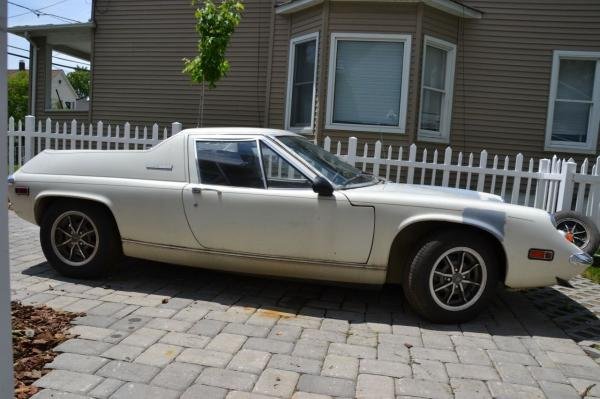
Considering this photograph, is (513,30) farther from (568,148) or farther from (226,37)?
(226,37)

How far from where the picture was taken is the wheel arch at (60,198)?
496 cm

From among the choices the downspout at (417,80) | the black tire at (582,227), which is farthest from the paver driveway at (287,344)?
the downspout at (417,80)

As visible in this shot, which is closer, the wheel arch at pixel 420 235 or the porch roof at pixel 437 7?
the wheel arch at pixel 420 235

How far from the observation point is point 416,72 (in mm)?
9562

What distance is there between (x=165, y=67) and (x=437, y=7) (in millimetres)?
5981

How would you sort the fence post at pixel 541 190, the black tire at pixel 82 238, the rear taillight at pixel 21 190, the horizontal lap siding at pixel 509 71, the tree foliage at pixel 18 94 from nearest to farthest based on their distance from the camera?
1. the black tire at pixel 82 238
2. the rear taillight at pixel 21 190
3. the fence post at pixel 541 190
4. the horizontal lap siding at pixel 509 71
5. the tree foliage at pixel 18 94

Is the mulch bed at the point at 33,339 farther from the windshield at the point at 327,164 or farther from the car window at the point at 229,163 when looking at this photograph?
the windshield at the point at 327,164

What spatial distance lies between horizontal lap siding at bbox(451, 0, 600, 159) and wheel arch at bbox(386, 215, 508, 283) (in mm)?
6564

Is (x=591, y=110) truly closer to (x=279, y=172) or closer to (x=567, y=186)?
(x=567, y=186)

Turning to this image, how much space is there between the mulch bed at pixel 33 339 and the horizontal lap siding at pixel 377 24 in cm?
666

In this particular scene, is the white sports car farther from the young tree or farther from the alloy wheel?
the young tree

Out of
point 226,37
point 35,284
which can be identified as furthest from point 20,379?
point 226,37

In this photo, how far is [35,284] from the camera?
4.92m

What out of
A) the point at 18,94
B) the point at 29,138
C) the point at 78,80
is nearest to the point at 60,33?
the point at 29,138
